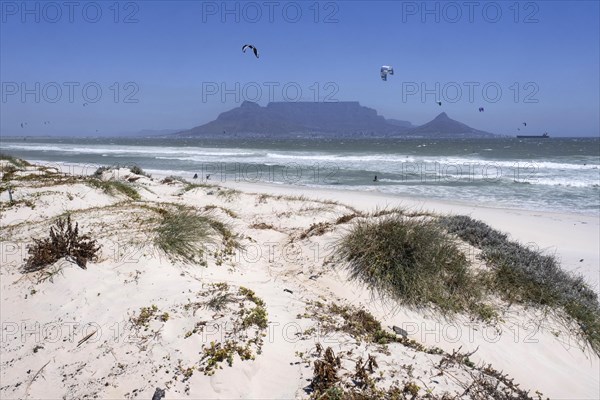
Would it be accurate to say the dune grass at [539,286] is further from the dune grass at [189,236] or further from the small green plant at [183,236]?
the small green plant at [183,236]

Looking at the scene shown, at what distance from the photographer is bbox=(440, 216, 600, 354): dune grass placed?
5.59 m

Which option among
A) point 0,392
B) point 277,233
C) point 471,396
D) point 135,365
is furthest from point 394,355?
point 277,233

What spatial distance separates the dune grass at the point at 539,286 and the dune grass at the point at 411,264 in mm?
558

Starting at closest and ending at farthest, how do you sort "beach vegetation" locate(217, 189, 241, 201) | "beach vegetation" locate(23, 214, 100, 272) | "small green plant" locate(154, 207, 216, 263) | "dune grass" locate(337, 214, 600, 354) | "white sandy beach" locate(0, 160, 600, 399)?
"white sandy beach" locate(0, 160, 600, 399), "dune grass" locate(337, 214, 600, 354), "beach vegetation" locate(23, 214, 100, 272), "small green plant" locate(154, 207, 216, 263), "beach vegetation" locate(217, 189, 241, 201)

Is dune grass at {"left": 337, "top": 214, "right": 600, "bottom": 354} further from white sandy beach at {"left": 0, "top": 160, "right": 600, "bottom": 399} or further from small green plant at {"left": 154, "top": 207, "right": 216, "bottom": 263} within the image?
small green plant at {"left": 154, "top": 207, "right": 216, "bottom": 263}

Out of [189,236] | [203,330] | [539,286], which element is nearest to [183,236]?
[189,236]

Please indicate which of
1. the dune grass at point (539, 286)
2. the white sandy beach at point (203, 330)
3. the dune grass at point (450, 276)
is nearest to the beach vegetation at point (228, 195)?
the white sandy beach at point (203, 330)

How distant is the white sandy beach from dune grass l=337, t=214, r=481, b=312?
0.26 meters

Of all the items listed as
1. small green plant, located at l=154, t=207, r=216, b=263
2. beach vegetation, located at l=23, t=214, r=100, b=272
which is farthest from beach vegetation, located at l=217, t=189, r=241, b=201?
beach vegetation, located at l=23, t=214, r=100, b=272

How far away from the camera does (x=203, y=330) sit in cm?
433

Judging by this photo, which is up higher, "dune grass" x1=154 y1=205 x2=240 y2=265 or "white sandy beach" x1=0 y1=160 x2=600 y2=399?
"dune grass" x1=154 y1=205 x2=240 y2=265

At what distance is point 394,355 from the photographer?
4.11 meters

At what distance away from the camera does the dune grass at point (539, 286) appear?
5590 mm

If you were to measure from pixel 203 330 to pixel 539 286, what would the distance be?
5017 mm
